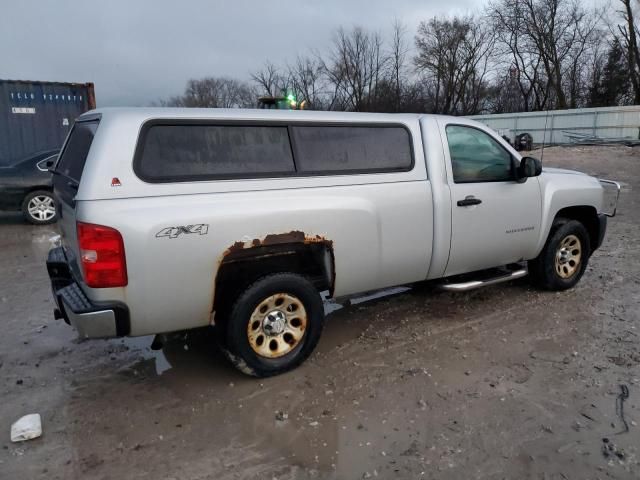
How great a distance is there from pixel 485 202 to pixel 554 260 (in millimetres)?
1361

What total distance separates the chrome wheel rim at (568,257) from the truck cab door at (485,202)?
23.4 inches

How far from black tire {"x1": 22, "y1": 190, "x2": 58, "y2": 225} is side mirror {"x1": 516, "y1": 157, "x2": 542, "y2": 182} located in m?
8.68

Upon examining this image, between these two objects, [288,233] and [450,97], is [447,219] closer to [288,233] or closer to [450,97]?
[288,233]

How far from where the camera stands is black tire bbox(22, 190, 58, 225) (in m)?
9.70

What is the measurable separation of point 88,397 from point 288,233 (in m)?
1.82

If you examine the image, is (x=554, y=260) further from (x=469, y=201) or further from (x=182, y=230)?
(x=182, y=230)

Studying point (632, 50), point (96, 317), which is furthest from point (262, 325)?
point (632, 50)

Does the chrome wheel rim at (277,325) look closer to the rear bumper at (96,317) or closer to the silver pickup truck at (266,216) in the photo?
the silver pickup truck at (266,216)

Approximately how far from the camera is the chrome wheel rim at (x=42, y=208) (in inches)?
385

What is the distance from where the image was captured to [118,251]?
2.96 metres

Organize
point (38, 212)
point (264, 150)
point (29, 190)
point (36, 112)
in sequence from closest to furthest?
point (264, 150), point (29, 190), point (38, 212), point (36, 112)

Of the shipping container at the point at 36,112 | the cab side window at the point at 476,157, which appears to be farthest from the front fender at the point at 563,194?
the shipping container at the point at 36,112

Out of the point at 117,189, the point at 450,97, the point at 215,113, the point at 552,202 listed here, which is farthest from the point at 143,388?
the point at 450,97

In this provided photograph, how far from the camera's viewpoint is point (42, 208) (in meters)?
9.87
